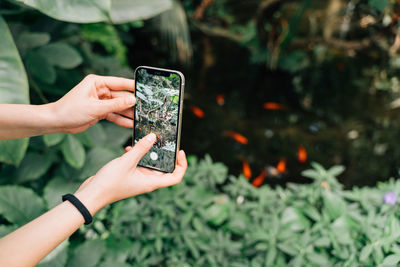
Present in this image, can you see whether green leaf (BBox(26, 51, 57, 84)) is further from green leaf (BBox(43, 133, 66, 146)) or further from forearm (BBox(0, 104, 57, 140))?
forearm (BBox(0, 104, 57, 140))

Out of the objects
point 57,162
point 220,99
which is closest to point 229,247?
point 57,162

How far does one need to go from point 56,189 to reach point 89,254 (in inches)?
12.4

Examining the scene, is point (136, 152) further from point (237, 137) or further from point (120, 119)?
point (237, 137)

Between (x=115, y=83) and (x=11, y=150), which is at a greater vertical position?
(x=115, y=83)

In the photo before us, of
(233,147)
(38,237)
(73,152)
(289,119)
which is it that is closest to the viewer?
(38,237)

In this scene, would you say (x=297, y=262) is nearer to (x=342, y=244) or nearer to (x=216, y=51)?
(x=342, y=244)

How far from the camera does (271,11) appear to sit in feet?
10.5

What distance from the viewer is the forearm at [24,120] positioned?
0.79m

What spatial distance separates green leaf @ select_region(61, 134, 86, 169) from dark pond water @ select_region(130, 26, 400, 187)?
1373 millimetres

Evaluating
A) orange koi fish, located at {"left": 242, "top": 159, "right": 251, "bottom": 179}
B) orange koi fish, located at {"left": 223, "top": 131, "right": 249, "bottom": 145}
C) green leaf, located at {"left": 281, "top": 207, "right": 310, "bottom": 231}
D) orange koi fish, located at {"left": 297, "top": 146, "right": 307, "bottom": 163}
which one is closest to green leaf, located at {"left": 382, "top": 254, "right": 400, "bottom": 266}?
green leaf, located at {"left": 281, "top": 207, "right": 310, "bottom": 231}

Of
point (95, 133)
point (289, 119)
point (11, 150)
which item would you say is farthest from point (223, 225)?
point (289, 119)

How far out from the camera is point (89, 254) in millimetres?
1161

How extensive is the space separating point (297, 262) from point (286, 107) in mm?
2200

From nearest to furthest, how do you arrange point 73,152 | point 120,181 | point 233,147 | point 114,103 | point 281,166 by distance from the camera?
point 120,181
point 114,103
point 73,152
point 281,166
point 233,147
